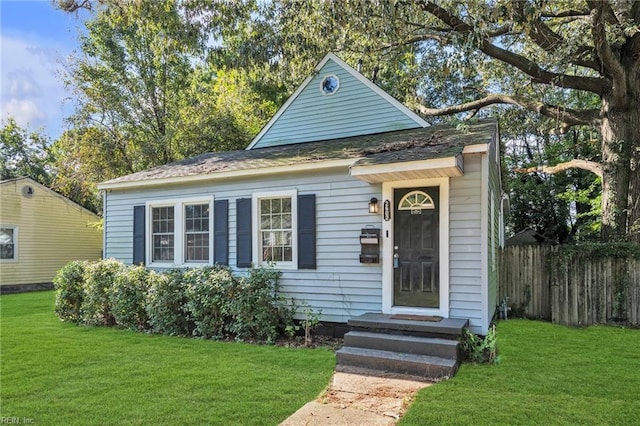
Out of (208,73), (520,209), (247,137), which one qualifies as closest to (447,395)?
(247,137)

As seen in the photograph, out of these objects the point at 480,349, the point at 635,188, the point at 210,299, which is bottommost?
the point at 480,349

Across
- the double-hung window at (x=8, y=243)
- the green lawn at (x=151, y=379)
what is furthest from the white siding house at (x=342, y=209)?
the double-hung window at (x=8, y=243)

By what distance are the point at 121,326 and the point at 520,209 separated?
1627 centimetres

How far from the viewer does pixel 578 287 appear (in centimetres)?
823

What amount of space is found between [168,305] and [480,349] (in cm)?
523

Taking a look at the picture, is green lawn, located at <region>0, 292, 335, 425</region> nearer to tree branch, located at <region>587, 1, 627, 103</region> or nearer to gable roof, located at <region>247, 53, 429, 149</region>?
gable roof, located at <region>247, 53, 429, 149</region>

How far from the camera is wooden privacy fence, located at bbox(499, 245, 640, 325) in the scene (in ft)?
26.0

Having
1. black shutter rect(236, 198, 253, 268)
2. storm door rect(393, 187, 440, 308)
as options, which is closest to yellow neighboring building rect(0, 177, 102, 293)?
black shutter rect(236, 198, 253, 268)

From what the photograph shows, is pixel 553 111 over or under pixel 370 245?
over

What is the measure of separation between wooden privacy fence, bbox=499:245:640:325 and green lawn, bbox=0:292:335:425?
5.54 meters

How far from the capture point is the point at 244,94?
1741cm

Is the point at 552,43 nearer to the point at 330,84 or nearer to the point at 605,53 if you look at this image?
the point at 605,53

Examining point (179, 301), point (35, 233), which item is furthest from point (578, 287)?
Result: point (35, 233)

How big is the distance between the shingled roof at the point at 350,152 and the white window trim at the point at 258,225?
0.48 metres
